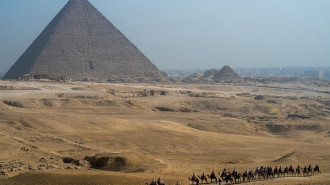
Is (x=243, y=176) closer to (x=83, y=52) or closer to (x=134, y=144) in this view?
(x=134, y=144)

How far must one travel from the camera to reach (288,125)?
1207 inches

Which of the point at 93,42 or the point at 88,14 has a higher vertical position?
the point at 88,14

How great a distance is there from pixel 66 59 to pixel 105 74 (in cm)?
811

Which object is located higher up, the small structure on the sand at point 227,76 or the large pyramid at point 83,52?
the large pyramid at point 83,52

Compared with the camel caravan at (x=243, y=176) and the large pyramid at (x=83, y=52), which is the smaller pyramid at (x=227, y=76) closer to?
the large pyramid at (x=83, y=52)

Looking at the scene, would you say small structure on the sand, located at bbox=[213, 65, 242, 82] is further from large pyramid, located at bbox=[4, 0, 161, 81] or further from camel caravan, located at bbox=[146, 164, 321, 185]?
camel caravan, located at bbox=[146, 164, 321, 185]

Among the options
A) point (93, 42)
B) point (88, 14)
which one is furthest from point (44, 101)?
point (88, 14)

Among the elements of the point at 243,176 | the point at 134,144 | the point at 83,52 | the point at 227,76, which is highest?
the point at 83,52

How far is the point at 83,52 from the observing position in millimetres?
87750

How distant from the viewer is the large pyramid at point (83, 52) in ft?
268

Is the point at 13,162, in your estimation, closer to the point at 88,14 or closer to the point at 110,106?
the point at 110,106

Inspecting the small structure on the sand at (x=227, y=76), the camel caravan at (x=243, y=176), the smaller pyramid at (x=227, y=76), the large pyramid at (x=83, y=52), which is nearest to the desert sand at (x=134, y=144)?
the camel caravan at (x=243, y=176)

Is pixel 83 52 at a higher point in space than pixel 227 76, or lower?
higher

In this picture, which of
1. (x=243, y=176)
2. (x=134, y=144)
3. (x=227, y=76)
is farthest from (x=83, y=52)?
(x=243, y=176)
